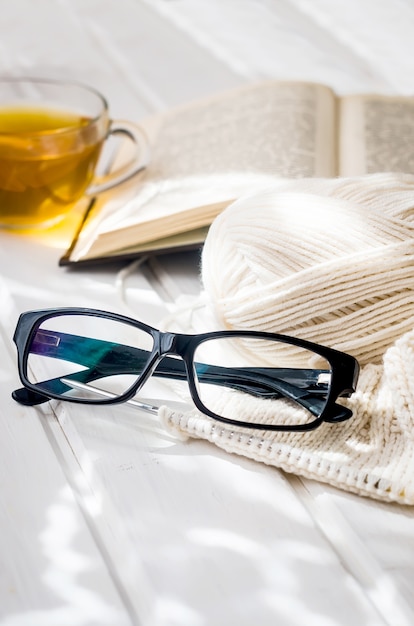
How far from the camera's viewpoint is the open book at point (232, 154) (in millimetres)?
720

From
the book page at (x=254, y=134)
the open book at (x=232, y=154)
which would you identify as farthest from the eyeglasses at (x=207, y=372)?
the book page at (x=254, y=134)

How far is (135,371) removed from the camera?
56 centimetres

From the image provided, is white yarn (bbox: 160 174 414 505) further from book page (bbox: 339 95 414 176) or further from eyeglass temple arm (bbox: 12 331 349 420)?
book page (bbox: 339 95 414 176)

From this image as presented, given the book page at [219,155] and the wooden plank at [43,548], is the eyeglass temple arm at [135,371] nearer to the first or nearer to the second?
the wooden plank at [43,548]

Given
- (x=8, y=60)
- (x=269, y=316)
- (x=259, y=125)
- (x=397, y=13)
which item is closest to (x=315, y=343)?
(x=269, y=316)

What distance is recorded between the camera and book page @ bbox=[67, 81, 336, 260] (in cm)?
73

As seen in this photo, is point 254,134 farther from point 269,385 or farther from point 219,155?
point 269,385

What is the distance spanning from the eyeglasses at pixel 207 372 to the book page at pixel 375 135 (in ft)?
0.88

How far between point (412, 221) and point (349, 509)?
0.21m

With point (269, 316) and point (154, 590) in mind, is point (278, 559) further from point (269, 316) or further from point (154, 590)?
point (269, 316)

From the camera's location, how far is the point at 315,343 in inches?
21.0

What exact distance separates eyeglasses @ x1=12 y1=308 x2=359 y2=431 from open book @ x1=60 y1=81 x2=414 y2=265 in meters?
0.15

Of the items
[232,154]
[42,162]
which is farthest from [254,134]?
[42,162]

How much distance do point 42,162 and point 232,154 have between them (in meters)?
0.20
